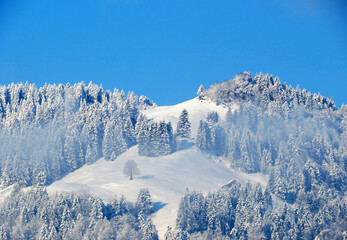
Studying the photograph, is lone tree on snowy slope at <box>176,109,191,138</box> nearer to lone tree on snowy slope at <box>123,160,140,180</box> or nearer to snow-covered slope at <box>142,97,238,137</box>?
snow-covered slope at <box>142,97,238,137</box>

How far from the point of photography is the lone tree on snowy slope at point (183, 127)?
521 ft

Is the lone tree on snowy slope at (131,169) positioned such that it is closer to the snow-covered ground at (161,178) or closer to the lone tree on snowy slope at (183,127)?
the snow-covered ground at (161,178)

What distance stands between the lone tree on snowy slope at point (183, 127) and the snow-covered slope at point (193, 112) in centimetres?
545

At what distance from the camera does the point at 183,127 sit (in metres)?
160

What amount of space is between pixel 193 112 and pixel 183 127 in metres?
24.3

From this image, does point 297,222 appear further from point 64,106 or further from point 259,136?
point 64,106

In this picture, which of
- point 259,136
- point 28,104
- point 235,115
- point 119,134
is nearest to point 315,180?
point 259,136

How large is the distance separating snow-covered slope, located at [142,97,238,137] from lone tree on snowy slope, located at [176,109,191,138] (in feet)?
17.9

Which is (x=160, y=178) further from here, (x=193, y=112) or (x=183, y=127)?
(x=193, y=112)

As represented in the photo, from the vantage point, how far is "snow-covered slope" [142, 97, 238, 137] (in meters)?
174

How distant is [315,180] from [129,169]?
4241 centimetres

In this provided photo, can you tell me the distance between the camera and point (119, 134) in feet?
509

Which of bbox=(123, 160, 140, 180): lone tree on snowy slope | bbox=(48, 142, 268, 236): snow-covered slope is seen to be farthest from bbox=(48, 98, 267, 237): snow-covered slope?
bbox=(123, 160, 140, 180): lone tree on snowy slope

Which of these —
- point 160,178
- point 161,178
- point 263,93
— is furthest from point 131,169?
point 263,93
